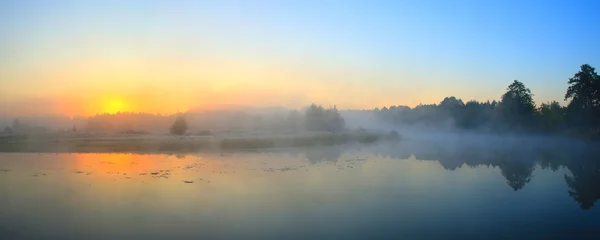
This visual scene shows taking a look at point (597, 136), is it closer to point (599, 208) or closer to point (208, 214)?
point (599, 208)

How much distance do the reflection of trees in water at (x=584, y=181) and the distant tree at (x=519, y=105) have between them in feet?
110

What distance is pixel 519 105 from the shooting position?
211 ft

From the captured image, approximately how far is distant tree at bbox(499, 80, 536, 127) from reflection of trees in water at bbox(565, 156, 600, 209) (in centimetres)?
3367

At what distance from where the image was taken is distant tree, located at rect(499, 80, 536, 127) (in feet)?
211

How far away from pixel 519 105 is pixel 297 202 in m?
59.1

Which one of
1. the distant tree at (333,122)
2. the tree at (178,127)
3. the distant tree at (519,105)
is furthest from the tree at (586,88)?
the tree at (178,127)

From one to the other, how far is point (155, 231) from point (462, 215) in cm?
1021

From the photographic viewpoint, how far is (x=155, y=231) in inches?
502

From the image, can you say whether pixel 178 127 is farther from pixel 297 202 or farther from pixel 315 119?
pixel 297 202

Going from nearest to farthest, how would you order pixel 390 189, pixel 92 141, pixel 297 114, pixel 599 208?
pixel 599 208 → pixel 390 189 → pixel 92 141 → pixel 297 114

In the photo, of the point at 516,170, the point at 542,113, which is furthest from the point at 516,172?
the point at 542,113

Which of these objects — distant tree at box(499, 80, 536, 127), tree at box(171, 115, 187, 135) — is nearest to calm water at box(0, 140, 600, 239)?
tree at box(171, 115, 187, 135)

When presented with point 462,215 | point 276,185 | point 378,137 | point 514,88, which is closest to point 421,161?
point 276,185

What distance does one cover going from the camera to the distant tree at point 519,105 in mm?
64250
